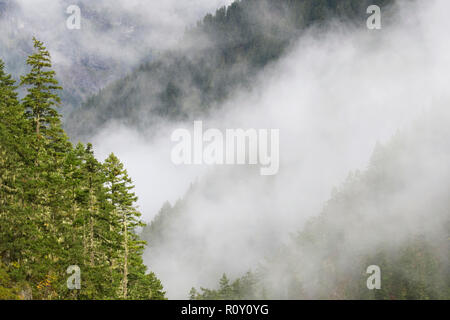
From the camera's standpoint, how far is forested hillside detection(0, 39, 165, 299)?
1689 centimetres

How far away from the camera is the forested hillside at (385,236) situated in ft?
195

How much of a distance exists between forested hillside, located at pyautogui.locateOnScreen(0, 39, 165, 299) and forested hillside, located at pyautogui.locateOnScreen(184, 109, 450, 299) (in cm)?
2458

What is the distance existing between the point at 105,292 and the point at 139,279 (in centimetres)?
591

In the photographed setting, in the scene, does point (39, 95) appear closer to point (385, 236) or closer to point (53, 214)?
point (53, 214)

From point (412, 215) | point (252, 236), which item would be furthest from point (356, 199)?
point (252, 236)

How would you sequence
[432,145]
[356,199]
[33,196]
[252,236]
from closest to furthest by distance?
[33,196] → [356,199] → [432,145] → [252,236]

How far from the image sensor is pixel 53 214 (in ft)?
65.5

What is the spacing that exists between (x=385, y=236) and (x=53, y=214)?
226 feet

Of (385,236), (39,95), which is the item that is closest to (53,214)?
(39,95)

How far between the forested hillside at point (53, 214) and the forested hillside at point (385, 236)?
24577mm

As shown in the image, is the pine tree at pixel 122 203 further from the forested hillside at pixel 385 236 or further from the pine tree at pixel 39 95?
Answer: the forested hillside at pixel 385 236
